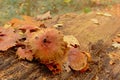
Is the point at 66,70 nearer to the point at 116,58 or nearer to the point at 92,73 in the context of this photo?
the point at 92,73

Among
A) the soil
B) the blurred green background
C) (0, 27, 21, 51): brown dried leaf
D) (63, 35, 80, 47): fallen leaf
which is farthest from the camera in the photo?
the blurred green background

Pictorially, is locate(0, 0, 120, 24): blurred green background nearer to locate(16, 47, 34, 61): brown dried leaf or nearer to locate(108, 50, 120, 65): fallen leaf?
locate(108, 50, 120, 65): fallen leaf

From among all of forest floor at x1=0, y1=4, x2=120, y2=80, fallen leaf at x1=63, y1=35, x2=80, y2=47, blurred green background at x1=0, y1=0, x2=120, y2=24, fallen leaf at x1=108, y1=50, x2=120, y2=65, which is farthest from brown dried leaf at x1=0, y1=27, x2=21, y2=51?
blurred green background at x1=0, y1=0, x2=120, y2=24

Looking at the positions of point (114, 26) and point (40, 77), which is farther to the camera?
point (114, 26)

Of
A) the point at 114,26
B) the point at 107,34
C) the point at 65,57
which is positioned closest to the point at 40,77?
the point at 65,57

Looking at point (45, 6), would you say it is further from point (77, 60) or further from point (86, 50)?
point (77, 60)
